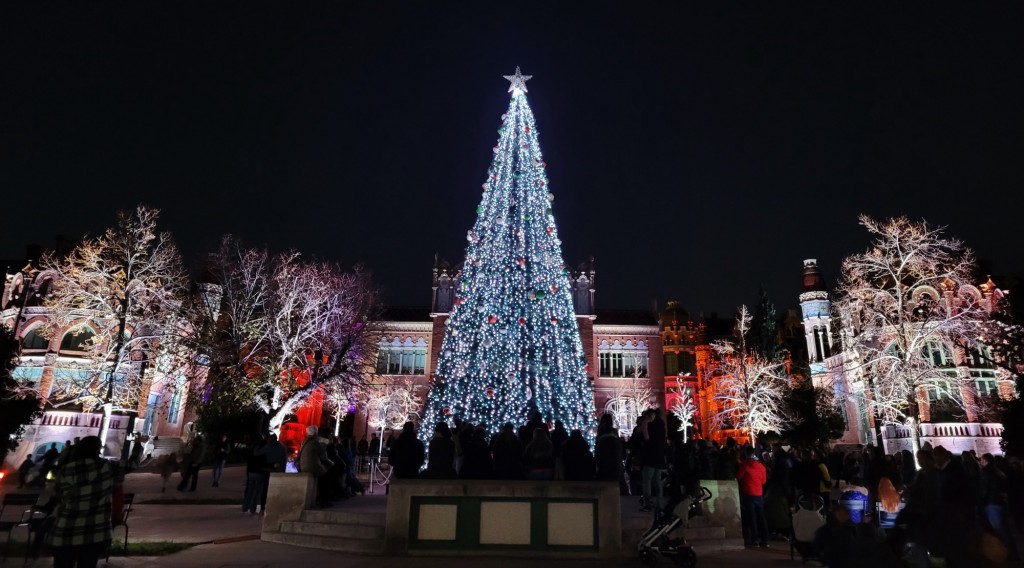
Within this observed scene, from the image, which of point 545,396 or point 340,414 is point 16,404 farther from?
point 545,396

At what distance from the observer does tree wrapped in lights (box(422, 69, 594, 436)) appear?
2006 centimetres

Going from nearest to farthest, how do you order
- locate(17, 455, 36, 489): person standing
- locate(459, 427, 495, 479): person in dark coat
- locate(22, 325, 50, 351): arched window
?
locate(459, 427, 495, 479): person in dark coat < locate(17, 455, 36, 489): person standing < locate(22, 325, 50, 351): arched window

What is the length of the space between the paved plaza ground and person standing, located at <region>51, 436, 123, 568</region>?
2.81 metres

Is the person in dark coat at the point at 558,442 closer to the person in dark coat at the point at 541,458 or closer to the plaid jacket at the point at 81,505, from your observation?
the person in dark coat at the point at 541,458

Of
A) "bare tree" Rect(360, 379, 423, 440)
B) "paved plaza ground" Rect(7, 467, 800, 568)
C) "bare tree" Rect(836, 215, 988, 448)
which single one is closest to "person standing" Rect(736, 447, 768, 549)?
"paved plaza ground" Rect(7, 467, 800, 568)

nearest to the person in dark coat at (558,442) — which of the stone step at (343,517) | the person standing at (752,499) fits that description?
the person standing at (752,499)

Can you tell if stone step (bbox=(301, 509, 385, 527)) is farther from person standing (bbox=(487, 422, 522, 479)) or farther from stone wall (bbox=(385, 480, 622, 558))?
person standing (bbox=(487, 422, 522, 479))

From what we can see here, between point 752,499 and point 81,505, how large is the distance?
10.1 m

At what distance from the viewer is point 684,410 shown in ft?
140

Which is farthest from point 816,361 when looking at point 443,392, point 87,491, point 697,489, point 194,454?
point 87,491

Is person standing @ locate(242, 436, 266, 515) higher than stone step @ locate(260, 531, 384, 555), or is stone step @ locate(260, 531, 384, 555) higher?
person standing @ locate(242, 436, 266, 515)

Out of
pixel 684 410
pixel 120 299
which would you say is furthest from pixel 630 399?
pixel 120 299

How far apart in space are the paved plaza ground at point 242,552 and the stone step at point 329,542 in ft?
0.65

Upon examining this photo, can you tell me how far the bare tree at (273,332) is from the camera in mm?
23016
